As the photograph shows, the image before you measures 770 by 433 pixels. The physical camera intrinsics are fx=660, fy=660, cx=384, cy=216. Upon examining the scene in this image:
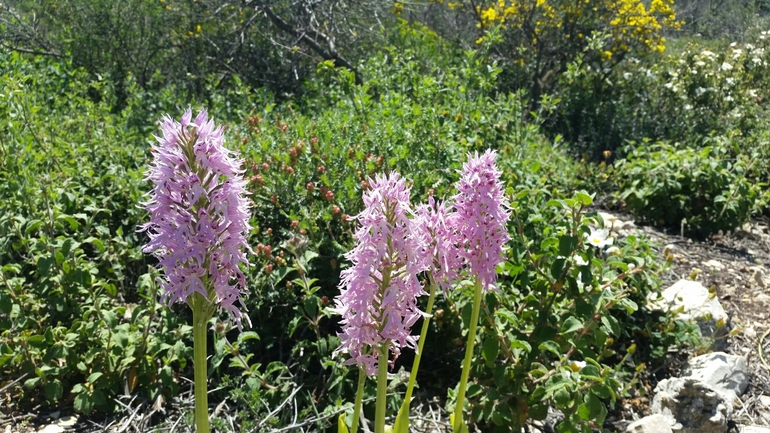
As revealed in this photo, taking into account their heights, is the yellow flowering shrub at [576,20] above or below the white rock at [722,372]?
above

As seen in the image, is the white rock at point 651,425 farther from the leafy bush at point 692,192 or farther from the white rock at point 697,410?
the leafy bush at point 692,192

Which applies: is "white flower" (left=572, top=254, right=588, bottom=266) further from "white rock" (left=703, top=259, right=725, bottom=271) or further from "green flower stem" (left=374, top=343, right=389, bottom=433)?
"white rock" (left=703, top=259, right=725, bottom=271)

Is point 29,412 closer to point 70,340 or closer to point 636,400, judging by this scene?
point 70,340

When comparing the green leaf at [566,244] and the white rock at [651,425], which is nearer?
the green leaf at [566,244]

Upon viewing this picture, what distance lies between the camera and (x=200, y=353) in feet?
5.30

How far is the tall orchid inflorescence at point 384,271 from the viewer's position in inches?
58.4

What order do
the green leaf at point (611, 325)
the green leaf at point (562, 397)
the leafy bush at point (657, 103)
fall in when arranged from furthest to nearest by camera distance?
the leafy bush at point (657, 103) → the green leaf at point (611, 325) → the green leaf at point (562, 397)

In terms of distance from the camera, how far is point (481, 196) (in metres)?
1.69

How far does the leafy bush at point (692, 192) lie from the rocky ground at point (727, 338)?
0.52ft

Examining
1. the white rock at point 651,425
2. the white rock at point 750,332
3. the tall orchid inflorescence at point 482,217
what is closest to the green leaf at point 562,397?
the white rock at point 651,425

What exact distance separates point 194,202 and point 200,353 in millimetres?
429

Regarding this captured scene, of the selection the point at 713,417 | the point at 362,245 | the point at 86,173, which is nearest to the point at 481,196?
the point at 362,245

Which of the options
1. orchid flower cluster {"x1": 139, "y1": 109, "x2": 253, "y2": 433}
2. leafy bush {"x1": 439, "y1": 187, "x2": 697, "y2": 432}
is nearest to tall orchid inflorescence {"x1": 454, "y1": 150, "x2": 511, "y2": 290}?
orchid flower cluster {"x1": 139, "y1": 109, "x2": 253, "y2": 433}

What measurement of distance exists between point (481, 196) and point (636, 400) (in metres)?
2.08
